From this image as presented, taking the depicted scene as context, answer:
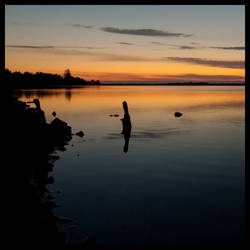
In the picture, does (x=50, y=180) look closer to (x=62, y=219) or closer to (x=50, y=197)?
(x=50, y=197)

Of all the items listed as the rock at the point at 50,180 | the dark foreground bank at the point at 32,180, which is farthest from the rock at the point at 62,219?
the rock at the point at 50,180

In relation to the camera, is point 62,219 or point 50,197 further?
point 50,197

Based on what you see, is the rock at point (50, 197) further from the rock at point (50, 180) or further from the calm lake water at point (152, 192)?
the rock at point (50, 180)

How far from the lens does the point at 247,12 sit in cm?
404

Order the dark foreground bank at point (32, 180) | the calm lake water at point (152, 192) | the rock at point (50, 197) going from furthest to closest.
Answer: the rock at point (50, 197)
the calm lake water at point (152, 192)
the dark foreground bank at point (32, 180)

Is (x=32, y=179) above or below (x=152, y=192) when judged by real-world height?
above

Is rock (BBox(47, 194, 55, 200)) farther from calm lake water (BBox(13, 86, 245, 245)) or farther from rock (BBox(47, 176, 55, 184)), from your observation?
rock (BBox(47, 176, 55, 184))

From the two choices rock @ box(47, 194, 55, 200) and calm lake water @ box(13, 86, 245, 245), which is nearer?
calm lake water @ box(13, 86, 245, 245)

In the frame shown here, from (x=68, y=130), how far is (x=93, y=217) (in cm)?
2293

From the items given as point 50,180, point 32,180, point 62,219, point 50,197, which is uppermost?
point 32,180

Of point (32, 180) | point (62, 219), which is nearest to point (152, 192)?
point (62, 219)

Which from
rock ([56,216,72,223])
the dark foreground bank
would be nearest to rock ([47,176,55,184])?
the dark foreground bank

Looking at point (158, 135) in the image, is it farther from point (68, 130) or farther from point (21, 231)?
point (21, 231)
